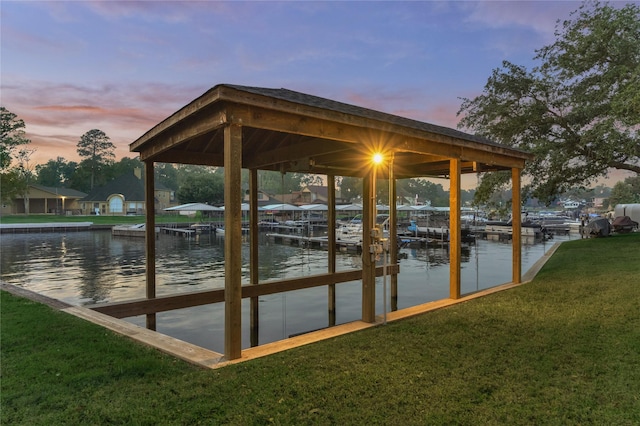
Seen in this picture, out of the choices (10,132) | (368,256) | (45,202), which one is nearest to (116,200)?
(45,202)

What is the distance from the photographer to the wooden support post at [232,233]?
3838mm

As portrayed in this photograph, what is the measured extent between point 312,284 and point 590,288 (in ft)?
17.9

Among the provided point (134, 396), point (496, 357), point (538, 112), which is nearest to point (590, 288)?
point (496, 357)

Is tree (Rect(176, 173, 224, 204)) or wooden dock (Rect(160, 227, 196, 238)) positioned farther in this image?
tree (Rect(176, 173, 224, 204))

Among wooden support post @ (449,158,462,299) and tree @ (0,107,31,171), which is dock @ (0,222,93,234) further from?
wooden support post @ (449,158,462,299)

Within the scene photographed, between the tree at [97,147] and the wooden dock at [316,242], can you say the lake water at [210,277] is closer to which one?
the wooden dock at [316,242]

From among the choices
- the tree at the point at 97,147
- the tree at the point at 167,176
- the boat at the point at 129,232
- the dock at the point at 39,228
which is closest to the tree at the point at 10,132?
the dock at the point at 39,228

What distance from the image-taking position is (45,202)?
50688mm

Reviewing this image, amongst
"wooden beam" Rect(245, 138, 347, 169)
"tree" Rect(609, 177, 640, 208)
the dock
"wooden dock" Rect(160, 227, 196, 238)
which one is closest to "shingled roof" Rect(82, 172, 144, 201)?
the dock

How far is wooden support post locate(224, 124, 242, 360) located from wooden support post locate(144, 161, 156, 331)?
3.28m

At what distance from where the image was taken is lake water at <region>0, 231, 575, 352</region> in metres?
8.13

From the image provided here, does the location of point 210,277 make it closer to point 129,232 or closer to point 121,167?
point 129,232

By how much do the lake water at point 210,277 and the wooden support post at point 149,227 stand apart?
1036mm

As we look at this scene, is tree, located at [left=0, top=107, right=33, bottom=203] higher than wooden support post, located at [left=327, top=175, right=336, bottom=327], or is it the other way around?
tree, located at [left=0, top=107, right=33, bottom=203]
